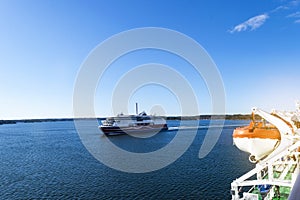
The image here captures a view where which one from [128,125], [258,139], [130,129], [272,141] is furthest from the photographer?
[128,125]

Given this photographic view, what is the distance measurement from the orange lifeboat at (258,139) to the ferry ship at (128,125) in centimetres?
4469

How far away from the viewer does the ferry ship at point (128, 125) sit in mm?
56000

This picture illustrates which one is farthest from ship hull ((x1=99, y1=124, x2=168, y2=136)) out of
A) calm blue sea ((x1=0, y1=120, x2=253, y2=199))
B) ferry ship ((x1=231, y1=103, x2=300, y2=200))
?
ferry ship ((x1=231, y1=103, x2=300, y2=200))

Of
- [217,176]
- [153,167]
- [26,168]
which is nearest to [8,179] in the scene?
[26,168]

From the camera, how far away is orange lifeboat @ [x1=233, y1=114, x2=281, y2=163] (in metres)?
12.2

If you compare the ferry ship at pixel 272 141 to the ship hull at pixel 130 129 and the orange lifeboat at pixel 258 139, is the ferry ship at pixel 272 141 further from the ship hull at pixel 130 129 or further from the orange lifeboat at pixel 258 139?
the ship hull at pixel 130 129

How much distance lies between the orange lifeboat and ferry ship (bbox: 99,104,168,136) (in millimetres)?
44690

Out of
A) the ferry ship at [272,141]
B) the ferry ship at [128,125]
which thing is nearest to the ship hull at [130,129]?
the ferry ship at [128,125]

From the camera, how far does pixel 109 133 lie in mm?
55844

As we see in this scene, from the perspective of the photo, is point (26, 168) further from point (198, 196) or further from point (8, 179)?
point (198, 196)

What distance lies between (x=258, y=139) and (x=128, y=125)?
49.4 m

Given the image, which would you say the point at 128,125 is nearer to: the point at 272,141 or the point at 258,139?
the point at 258,139

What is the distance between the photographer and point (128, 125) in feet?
198

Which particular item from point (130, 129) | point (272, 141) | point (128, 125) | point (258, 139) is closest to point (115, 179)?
point (258, 139)
